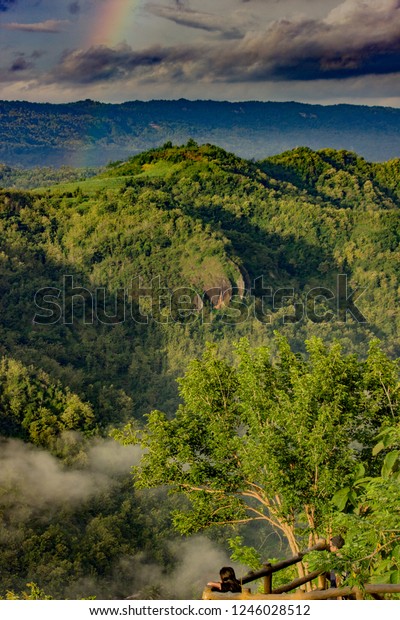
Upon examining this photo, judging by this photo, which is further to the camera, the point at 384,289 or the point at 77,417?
the point at 384,289

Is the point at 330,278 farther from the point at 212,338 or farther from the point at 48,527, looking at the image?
the point at 48,527

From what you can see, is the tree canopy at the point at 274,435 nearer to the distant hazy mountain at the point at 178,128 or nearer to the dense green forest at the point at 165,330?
→ the dense green forest at the point at 165,330

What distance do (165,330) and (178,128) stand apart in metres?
72.4

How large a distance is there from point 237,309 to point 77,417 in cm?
2511

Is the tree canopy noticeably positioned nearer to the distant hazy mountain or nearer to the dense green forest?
the dense green forest

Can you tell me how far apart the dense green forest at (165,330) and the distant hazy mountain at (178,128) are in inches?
A: 758

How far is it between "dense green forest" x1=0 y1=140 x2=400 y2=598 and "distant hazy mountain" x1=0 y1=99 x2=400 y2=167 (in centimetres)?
1925

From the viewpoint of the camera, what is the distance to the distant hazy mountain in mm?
115812

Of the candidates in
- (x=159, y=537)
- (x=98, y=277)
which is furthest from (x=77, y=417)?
(x=98, y=277)

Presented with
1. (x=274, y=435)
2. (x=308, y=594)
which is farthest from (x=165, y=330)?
(x=308, y=594)

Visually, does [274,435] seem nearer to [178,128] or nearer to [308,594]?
[308,594]

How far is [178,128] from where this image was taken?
126 meters

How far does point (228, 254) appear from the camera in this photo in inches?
2502

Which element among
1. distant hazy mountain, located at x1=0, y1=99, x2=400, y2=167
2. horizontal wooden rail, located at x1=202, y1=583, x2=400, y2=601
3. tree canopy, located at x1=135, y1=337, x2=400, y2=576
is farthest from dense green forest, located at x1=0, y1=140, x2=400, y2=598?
distant hazy mountain, located at x1=0, y1=99, x2=400, y2=167
